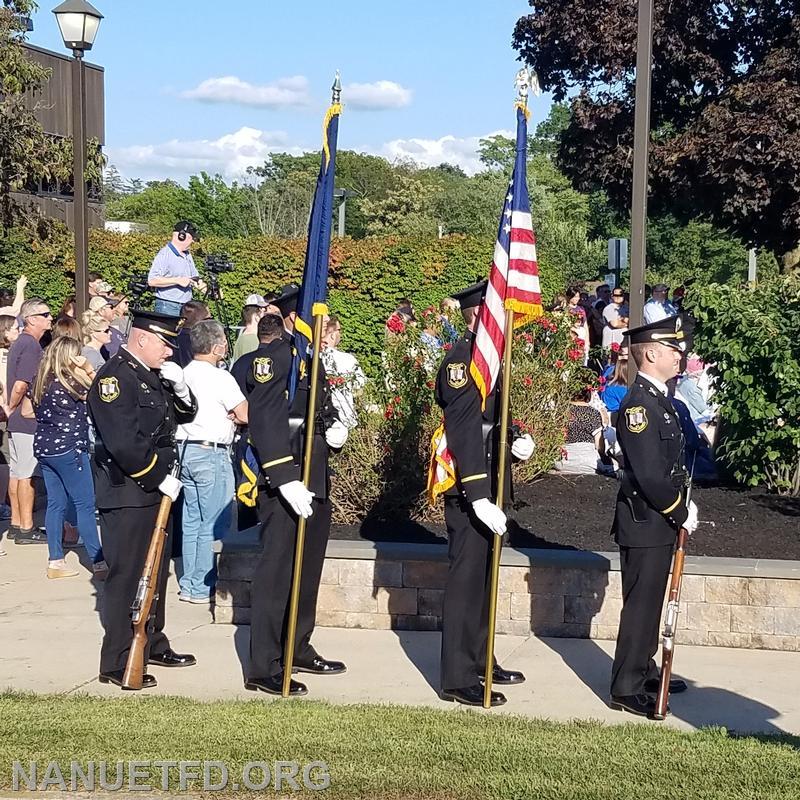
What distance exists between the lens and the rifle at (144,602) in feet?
22.4

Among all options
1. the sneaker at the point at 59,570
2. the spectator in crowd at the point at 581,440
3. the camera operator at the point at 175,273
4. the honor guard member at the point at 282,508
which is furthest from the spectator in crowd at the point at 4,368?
the honor guard member at the point at 282,508

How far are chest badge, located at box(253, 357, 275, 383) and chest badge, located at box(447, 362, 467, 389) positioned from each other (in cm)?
Answer: 93

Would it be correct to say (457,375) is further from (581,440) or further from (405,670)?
(581,440)

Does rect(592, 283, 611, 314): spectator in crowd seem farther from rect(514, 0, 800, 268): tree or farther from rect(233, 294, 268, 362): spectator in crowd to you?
rect(233, 294, 268, 362): spectator in crowd

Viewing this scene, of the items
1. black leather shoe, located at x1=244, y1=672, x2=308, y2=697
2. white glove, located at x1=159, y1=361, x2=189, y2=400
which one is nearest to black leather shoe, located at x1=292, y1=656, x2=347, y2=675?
black leather shoe, located at x1=244, y1=672, x2=308, y2=697

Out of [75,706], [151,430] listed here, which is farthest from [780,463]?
[75,706]

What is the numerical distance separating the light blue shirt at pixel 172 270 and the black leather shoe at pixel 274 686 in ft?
24.6

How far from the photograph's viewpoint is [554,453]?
10.9m

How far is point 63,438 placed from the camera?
9695 mm

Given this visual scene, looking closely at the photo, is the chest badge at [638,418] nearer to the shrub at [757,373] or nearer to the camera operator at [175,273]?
the shrub at [757,373]

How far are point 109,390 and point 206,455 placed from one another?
2.01m

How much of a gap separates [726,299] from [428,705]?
5.05 metres

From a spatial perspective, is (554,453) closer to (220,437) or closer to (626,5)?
(220,437)

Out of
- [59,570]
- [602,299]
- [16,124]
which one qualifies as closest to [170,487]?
[59,570]
